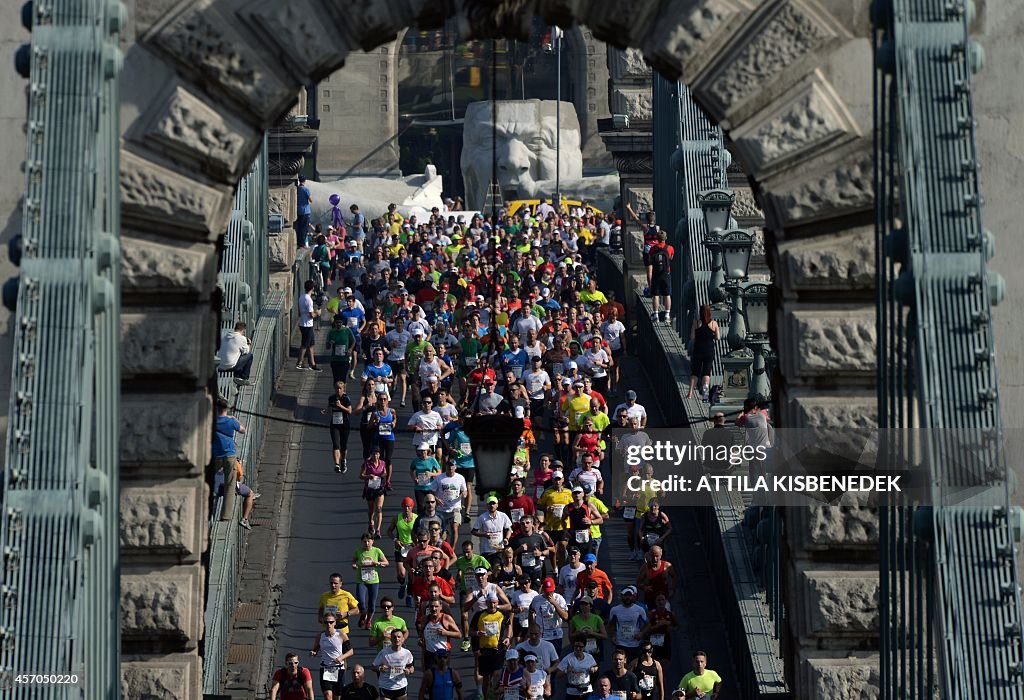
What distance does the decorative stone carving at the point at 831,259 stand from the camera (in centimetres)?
1383

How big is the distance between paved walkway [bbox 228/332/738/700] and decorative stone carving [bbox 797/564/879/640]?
735 cm

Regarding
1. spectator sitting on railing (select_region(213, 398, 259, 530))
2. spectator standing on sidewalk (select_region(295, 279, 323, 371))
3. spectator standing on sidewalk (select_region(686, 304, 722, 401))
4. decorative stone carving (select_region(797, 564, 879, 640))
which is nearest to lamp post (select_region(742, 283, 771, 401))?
spectator standing on sidewalk (select_region(686, 304, 722, 401))

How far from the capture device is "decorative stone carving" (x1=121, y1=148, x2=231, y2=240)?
13406 millimetres

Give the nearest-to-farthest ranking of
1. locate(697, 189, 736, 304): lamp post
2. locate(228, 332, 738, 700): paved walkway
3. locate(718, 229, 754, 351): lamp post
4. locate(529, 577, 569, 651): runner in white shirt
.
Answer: locate(529, 577, 569, 651): runner in white shirt
locate(228, 332, 738, 700): paved walkway
locate(718, 229, 754, 351): lamp post
locate(697, 189, 736, 304): lamp post

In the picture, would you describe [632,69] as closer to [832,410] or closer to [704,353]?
[704,353]

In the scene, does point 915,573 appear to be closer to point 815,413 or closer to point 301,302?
point 815,413

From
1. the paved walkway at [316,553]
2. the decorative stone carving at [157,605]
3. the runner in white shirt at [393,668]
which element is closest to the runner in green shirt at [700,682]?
the paved walkway at [316,553]

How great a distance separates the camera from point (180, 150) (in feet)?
44.1

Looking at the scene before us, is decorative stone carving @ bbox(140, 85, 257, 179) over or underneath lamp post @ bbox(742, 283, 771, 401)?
underneath

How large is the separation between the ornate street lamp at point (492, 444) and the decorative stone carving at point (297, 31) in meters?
7.00

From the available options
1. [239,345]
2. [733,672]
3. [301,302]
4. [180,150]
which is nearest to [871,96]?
[180,150]

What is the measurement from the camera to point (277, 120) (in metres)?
13.7

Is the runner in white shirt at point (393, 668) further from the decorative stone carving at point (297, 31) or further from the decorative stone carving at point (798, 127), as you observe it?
the decorative stone carving at point (798, 127)

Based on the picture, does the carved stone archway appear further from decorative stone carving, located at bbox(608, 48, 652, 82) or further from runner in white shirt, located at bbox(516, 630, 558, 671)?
decorative stone carving, located at bbox(608, 48, 652, 82)
